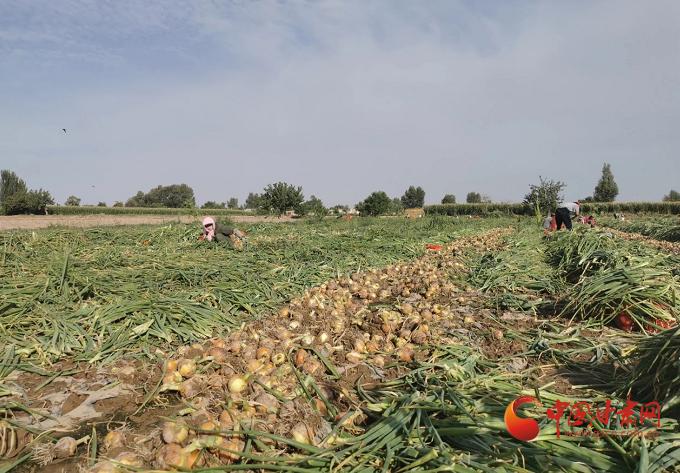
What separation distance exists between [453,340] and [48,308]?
4053 millimetres

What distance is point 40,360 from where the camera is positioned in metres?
3.24

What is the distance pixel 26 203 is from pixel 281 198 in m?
38.9

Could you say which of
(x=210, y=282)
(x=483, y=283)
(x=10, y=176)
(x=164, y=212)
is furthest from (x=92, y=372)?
(x=10, y=176)

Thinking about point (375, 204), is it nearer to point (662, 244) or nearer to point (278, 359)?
point (662, 244)

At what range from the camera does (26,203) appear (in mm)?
53625

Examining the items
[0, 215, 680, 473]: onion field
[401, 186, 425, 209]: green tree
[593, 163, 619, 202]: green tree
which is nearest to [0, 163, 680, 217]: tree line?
[593, 163, 619, 202]: green tree

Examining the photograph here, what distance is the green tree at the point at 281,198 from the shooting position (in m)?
42.5

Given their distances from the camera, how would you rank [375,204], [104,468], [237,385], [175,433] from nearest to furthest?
1. [104,468]
2. [175,433]
3. [237,385]
4. [375,204]

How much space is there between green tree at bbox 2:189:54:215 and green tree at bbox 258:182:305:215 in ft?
117

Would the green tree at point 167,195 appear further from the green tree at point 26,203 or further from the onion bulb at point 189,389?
the onion bulb at point 189,389

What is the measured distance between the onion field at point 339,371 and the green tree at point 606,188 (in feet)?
248

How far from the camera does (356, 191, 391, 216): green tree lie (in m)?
49.8

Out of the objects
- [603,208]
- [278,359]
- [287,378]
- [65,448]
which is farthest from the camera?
[603,208]

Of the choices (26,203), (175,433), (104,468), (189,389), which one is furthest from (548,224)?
(26,203)
